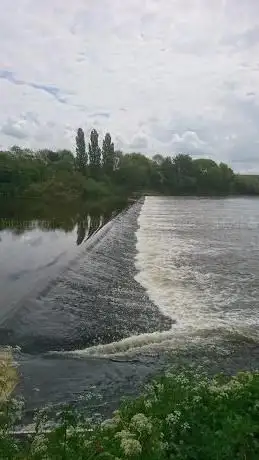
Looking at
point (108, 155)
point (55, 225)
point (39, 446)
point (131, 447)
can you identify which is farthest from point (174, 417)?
point (108, 155)

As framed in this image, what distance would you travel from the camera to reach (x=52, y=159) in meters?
145

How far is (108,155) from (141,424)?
126 meters

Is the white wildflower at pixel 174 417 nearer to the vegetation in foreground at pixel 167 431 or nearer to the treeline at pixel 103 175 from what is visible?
the vegetation in foreground at pixel 167 431

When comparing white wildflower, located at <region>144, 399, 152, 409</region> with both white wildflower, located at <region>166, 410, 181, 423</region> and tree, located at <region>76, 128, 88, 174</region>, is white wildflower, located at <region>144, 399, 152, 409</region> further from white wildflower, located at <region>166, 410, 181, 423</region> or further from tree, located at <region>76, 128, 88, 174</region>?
tree, located at <region>76, 128, 88, 174</region>

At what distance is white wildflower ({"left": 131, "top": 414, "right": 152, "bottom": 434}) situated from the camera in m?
4.79

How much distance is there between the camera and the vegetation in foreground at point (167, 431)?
4.69 metres

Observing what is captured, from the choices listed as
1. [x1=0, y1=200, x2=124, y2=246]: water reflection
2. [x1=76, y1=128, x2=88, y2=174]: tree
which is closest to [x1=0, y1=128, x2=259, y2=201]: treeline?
[x1=76, y1=128, x2=88, y2=174]: tree

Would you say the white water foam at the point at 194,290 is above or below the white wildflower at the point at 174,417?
below

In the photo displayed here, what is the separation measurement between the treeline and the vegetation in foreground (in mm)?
82632

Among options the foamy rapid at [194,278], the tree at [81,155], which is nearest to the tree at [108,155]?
the tree at [81,155]

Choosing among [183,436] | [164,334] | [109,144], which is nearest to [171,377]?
[183,436]

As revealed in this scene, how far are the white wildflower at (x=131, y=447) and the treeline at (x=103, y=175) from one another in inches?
3322

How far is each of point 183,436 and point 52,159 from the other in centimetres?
14385

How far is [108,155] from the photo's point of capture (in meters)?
128
